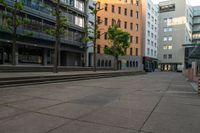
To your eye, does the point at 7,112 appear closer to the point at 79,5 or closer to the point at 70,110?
the point at 70,110

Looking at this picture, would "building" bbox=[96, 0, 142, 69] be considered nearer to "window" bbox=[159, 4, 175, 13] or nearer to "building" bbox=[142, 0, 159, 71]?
"building" bbox=[142, 0, 159, 71]

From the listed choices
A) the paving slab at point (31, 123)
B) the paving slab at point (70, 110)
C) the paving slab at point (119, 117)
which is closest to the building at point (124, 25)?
the paving slab at point (70, 110)

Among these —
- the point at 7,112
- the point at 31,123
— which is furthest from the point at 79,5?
the point at 31,123

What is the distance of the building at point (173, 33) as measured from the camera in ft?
230

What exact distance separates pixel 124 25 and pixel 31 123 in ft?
167

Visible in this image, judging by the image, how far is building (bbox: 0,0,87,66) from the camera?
1017 inches

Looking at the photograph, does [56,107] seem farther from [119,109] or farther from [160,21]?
[160,21]

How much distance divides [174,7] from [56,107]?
7667 centimetres

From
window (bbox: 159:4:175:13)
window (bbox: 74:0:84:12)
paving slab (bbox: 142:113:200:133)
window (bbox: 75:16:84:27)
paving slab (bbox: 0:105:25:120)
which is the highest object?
window (bbox: 159:4:175:13)

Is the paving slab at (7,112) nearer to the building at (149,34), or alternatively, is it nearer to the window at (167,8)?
the building at (149,34)

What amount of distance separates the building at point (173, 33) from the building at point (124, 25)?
1974 cm

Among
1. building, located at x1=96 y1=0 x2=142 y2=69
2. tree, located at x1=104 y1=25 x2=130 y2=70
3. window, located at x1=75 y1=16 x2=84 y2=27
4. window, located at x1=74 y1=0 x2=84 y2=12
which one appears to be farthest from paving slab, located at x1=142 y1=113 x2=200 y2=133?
building, located at x1=96 y1=0 x2=142 y2=69

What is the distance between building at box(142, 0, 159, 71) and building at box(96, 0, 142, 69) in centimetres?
392

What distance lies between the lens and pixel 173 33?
72312mm
